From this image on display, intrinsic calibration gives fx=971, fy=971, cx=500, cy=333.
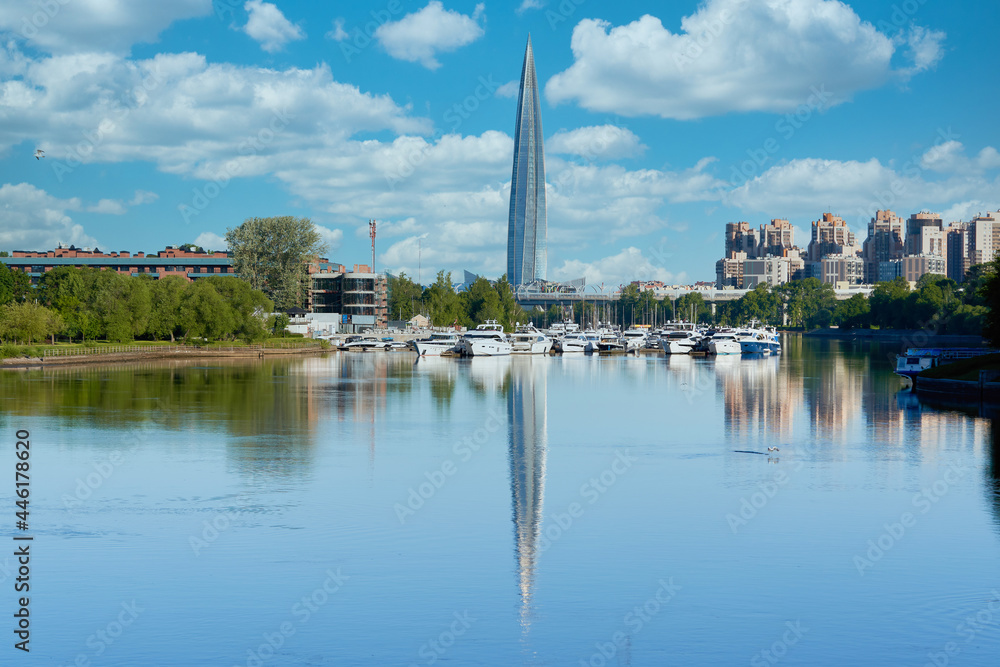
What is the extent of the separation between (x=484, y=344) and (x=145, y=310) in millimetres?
39525

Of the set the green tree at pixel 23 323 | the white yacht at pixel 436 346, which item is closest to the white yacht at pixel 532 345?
the white yacht at pixel 436 346

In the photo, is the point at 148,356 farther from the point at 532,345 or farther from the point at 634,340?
the point at 634,340

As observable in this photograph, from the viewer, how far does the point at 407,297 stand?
19850 centimetres

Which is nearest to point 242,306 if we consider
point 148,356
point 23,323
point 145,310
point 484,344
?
point 145,310

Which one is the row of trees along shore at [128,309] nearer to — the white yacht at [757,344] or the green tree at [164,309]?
the green tree at [164,309]

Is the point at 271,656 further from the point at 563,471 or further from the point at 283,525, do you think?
the point at 563,471

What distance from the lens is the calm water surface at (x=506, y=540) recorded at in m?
16.2

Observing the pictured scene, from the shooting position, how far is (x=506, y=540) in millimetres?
22562

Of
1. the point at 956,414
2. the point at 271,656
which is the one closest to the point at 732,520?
the point at 271,656

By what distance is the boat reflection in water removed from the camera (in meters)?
20.0

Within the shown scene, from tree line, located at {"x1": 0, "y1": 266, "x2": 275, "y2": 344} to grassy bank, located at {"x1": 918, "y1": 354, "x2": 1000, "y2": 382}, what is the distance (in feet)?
257

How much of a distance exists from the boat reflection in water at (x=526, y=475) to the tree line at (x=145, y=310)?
56.6m

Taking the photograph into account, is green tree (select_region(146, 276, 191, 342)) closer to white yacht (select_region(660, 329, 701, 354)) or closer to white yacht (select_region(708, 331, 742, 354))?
white yacht (select_region(660, 329, 701, 354))

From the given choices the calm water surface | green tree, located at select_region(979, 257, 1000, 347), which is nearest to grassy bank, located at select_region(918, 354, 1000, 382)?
green tree, located at select_region(979, 257, 1000, 347)
